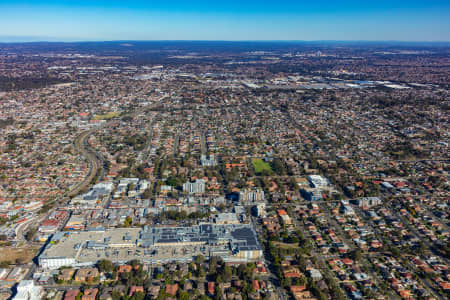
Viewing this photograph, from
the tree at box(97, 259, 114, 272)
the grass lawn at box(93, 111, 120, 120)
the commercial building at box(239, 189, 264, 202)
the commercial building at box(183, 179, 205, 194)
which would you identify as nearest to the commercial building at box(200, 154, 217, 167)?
the commercial building at box(183, 179, 205, 194)

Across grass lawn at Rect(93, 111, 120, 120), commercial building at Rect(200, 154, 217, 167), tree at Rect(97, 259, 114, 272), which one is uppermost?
grass lawn at Rect(93, 111, 120, 120)

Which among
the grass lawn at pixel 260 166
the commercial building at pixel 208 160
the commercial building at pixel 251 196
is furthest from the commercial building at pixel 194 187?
the grass lawn at pixel 260 166

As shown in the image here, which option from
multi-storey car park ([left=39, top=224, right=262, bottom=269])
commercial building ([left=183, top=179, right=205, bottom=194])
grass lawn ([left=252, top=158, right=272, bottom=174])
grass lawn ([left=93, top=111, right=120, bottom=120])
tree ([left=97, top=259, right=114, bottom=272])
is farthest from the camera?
grass lawn ([left=93, top=111, right=120, bottom=120])

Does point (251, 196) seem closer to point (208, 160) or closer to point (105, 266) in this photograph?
point (208, 160)

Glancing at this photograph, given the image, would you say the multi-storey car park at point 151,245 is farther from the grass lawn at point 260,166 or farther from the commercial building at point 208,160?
the commercial building at point 208,160

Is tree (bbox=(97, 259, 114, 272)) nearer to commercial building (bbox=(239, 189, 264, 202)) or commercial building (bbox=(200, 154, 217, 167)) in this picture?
commercial building (bbox=(239, 189, 264, 202))

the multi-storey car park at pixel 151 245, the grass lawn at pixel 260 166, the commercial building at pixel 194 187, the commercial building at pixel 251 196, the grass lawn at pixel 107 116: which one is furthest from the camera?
the grass lawn at pixel 107 116

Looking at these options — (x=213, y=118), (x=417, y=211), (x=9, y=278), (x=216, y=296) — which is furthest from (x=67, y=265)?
(x=213, y=118)

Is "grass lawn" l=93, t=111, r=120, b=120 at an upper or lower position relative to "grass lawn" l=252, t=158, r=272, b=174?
upper

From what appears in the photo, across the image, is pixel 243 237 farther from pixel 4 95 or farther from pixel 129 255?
pixel 4 95
